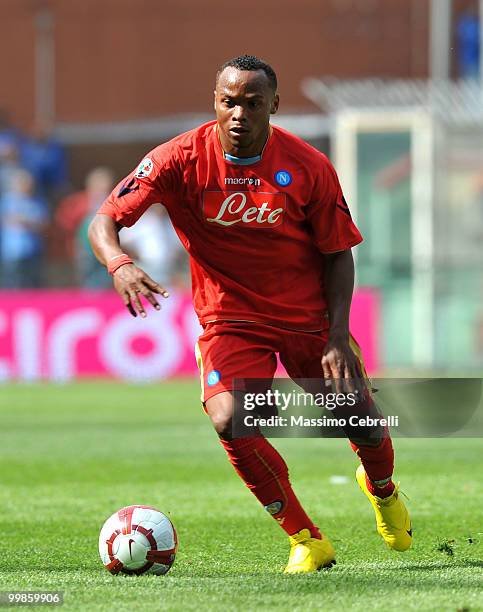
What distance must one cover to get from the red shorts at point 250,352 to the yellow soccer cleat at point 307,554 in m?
0.72

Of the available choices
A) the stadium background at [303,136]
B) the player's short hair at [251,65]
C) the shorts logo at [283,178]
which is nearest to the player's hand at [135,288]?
the shorts logo at [283,178]

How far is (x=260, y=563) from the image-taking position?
6438mm

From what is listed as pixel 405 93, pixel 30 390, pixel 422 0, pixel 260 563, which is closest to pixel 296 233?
pixel 260 563

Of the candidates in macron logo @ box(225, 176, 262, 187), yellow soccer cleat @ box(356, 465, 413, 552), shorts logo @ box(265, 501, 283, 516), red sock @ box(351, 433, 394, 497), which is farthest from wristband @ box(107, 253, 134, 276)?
yellow soccer cleat @ box(356, 465, 413, 552)

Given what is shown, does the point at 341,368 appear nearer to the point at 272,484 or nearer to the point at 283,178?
the point at 272,484

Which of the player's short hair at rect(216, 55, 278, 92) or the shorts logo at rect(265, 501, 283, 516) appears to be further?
the shorts logo at rect(265, 501, 283, 516)

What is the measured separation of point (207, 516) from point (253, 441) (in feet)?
7.04

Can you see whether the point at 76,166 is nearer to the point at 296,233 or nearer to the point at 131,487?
the point at 131,487

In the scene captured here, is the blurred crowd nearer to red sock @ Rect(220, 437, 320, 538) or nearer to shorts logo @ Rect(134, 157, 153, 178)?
shorts logo @ Rect(134, 157, 153, 178)

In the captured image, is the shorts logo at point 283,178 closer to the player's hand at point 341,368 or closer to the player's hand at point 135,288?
the player's hand at point 341,368

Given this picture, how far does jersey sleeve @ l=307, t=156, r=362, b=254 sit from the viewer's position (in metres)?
6.20

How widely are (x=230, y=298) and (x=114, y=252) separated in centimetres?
70

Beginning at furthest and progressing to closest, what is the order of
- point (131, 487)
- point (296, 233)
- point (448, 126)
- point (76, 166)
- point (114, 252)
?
point (76, 166) → point (448, 126) → point (131, 487) → point (296, 233) → point (114, 252)

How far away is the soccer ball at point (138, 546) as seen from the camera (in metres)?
6.08
